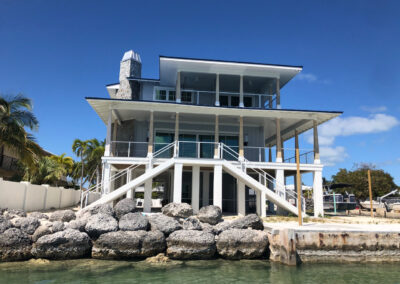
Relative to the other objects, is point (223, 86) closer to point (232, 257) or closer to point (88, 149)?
point (232, 257)

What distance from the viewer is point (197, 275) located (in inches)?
350

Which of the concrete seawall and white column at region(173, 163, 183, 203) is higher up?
white column at region(173, 163, 183, 203)

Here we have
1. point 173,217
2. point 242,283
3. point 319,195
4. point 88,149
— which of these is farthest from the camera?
point 88,149

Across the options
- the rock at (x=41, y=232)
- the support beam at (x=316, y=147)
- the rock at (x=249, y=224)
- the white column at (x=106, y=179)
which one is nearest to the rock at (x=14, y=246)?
the rock at (x=41, y=232)

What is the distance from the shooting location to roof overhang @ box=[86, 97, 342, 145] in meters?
17.7

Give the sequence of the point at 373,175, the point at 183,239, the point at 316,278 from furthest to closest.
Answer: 1. the point at 373,175
2. the point at 183,239
3. the point at 316,278

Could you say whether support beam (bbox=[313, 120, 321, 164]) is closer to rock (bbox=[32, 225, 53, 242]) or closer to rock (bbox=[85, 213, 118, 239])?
rock (bbox=[85, 213, 118, 239])

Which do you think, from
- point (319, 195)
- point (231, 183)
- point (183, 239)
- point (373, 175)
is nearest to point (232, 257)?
point (183, 239)

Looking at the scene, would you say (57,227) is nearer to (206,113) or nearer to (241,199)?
(241,199)

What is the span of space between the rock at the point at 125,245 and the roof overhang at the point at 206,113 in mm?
8720

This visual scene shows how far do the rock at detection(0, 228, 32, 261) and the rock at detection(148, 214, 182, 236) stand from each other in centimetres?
426

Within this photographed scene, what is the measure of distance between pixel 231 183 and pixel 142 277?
45.8 feet

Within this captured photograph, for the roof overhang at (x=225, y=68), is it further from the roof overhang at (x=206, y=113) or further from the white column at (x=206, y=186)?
the white column at (x=206, y=186)

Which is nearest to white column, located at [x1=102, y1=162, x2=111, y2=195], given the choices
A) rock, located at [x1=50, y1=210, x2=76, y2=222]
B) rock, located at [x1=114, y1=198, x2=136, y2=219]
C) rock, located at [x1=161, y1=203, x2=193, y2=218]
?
rock, located at [x1=114, y1=198, x2=136, y2=219]
